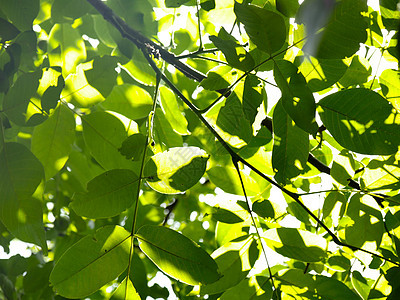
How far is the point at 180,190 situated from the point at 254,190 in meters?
0.27

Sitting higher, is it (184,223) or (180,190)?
(180,190)

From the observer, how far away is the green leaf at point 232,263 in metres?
0.85

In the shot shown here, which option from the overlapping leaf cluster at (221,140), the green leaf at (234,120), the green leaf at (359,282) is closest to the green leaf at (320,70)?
the overlapping leaf cluster at (221,140)

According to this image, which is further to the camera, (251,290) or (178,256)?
(251,290)

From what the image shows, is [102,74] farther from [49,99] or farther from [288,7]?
[288,7]

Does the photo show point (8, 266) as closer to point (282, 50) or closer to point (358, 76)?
point (282, 50)

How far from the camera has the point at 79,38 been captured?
1110mm

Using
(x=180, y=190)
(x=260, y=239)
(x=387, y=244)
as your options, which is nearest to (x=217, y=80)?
(x=180, y=190)

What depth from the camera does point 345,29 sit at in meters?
0.68

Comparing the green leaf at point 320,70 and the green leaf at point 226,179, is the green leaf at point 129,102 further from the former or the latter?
the green leaf at point 320,70

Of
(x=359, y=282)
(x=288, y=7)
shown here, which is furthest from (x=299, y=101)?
(x=359, y=282)

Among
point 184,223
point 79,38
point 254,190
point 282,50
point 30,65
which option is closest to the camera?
point 282,50

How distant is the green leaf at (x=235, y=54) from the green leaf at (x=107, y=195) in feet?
1.04

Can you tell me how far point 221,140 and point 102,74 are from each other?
0.32 meters
